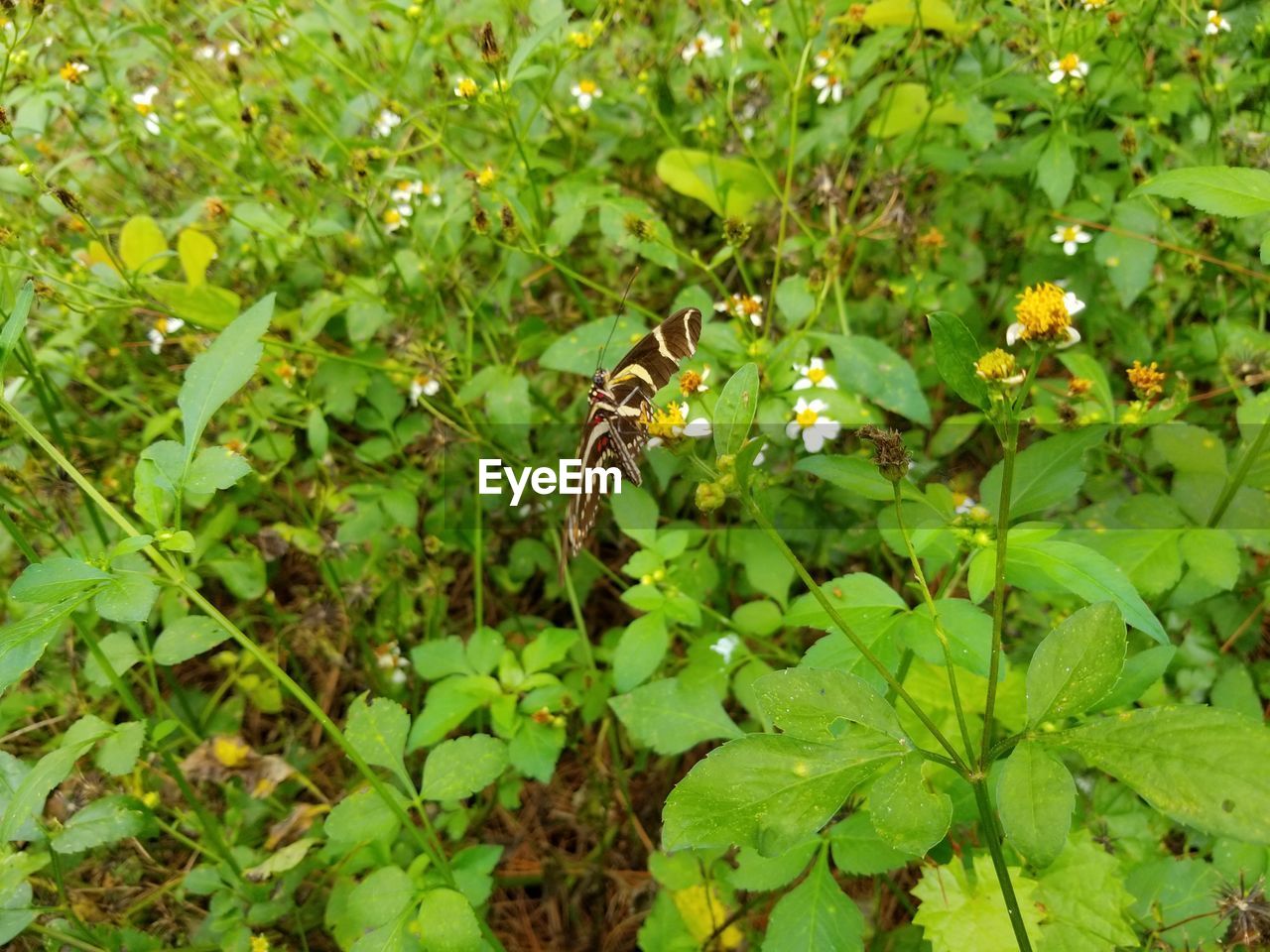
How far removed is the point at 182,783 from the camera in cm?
185

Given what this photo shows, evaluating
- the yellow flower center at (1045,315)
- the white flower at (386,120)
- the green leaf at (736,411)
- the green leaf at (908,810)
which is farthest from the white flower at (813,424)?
the white flower at (386,120)

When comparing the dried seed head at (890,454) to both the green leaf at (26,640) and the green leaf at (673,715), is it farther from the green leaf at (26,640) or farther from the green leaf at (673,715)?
the green leaf at (26,640)

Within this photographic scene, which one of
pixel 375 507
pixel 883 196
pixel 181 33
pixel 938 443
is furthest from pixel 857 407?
pixel 181 33

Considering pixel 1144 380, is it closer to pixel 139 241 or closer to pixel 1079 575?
pixel 1079 575

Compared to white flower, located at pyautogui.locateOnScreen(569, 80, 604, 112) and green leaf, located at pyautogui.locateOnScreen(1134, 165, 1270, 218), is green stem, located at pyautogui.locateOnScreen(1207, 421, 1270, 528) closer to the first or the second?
green leaf, located at pyautogui.locateOnScreen(1134, 165, 1270, 218)

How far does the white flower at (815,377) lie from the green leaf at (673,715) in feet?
2.33

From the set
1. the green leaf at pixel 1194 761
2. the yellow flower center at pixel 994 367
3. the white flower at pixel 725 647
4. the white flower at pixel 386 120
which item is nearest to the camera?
the green leaf at pixel 1194 761

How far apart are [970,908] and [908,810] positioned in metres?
0.52

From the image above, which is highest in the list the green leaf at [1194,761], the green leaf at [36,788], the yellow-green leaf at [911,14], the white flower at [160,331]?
the yellow-green leaf at [911,14]

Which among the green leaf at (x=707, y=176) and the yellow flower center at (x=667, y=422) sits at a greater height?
the green leaf at (x=707, y=176)

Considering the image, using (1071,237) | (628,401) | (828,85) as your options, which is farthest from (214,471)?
(1071,237)

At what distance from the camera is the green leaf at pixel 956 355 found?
1081 millimetres

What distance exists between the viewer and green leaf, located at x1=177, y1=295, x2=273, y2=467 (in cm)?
144

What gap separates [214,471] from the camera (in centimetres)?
138
